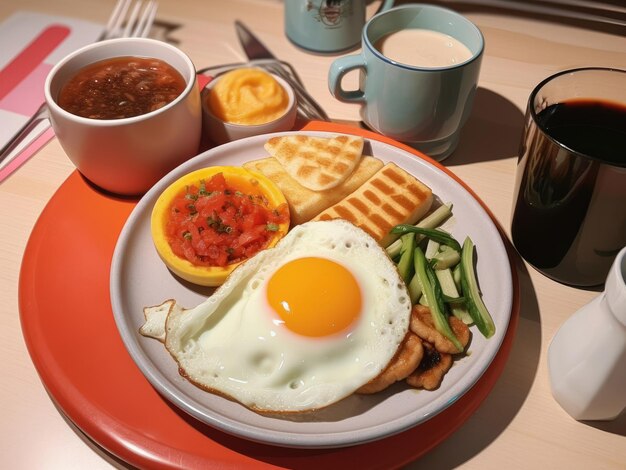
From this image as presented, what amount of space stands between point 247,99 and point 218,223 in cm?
70

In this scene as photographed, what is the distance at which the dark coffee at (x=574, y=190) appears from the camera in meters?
1.66

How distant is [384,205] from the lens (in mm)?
2102

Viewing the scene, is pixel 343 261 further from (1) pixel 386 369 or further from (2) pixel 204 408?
(2) pixel 204 408

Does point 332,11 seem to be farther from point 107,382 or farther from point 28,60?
point 107,382

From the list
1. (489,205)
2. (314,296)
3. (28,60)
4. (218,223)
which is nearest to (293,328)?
(314,296)

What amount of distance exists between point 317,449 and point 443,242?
0.87 meters

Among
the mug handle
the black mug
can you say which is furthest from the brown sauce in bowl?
the black mug

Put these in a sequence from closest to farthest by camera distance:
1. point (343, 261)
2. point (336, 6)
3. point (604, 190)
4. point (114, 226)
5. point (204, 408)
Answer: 1. point (204, 408)
2. point (604, 190)
3. point (343, 261)
4. point (114, 226)
5. point (336, 6)

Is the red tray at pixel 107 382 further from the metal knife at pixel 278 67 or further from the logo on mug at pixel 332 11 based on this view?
the logo on mug at pixel 332 11

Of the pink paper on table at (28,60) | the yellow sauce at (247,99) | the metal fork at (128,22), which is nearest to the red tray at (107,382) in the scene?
the pink paper on table at (28,60)

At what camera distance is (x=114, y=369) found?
5.61 ft

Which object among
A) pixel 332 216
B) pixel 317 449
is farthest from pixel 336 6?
pixel 317 449

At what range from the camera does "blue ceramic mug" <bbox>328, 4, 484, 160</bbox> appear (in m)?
2.14

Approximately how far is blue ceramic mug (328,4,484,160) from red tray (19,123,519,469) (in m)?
0.76
